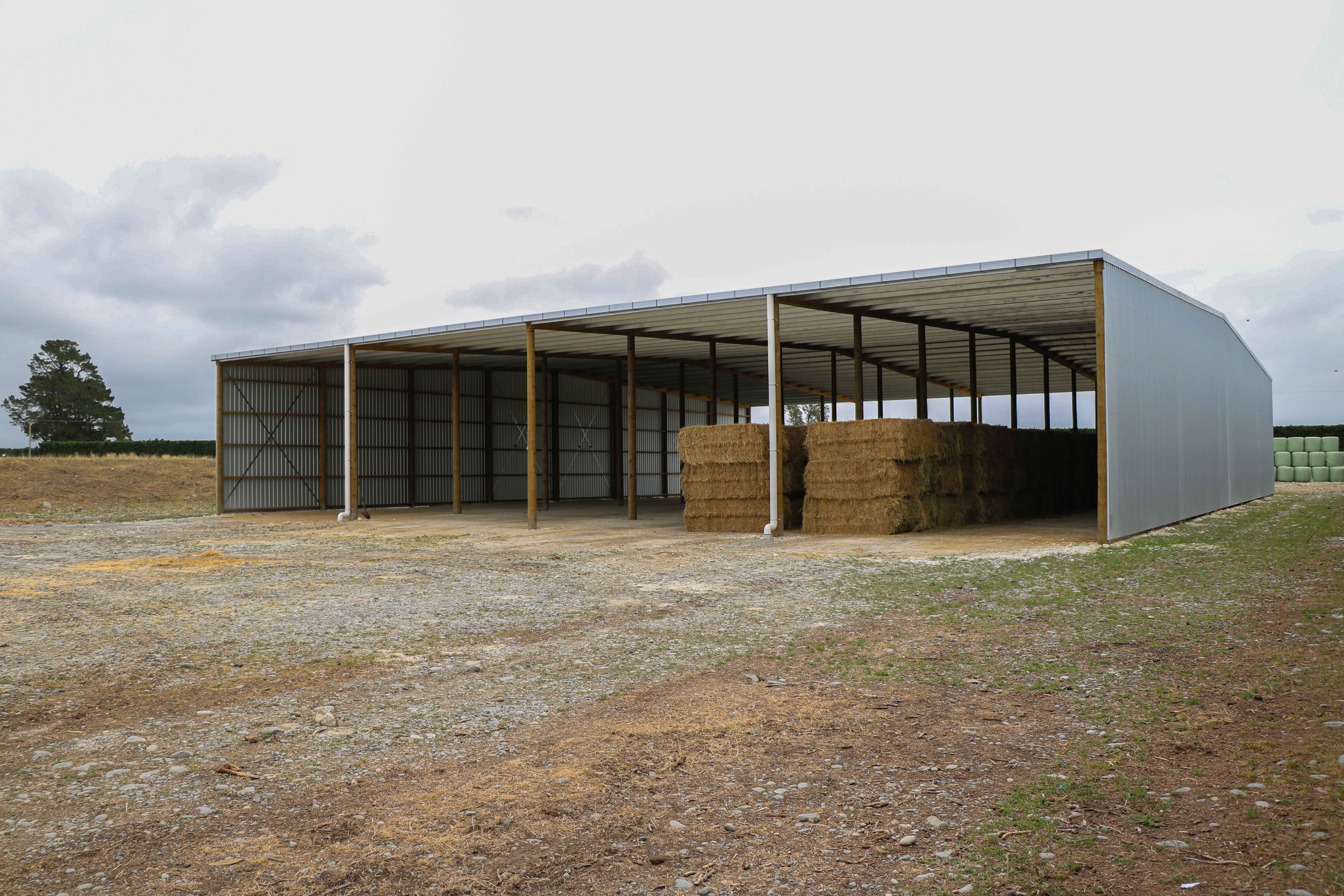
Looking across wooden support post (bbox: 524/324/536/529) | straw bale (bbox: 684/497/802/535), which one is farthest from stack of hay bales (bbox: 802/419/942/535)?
wooden support post (bbox: 524/324/536/529)

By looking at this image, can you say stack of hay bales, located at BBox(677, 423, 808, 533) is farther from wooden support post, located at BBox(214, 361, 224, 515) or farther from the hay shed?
wooden support post, located at BBox(214, 361, 224, 515)

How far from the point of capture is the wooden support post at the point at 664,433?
4162 centimetres

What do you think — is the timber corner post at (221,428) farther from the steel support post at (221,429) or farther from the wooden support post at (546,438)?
the wooden support post at (546,438)

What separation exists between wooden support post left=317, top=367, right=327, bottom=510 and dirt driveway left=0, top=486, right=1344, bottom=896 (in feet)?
68.4

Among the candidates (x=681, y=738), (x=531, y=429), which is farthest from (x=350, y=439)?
(x=681, y=738)

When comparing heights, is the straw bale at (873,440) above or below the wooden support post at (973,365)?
below

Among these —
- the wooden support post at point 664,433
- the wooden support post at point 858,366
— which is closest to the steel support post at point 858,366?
the wooden support post at point 858,366

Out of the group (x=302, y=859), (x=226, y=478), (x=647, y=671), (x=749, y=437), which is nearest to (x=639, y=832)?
(x=302, y=859)

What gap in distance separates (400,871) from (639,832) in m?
1.04

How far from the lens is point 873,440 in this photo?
61.4ft

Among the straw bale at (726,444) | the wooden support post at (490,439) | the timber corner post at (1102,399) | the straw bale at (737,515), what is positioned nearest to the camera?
the timber corner post at (1102,399)

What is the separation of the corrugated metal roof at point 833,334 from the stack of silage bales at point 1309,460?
1512cm

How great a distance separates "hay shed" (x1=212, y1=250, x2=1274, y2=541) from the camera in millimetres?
18375

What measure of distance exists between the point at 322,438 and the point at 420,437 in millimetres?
3673
